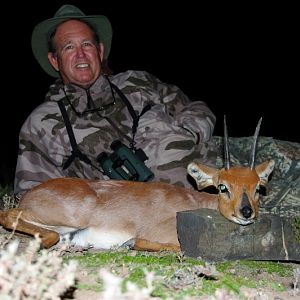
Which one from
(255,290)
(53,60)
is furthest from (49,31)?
(255,290)

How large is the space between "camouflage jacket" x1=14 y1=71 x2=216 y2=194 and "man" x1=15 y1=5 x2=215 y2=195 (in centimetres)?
1

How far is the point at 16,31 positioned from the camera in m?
39.0

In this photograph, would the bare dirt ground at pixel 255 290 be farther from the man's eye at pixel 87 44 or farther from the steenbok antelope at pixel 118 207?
the man's eye at pixel 87 44

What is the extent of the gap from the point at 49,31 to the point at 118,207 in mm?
3597

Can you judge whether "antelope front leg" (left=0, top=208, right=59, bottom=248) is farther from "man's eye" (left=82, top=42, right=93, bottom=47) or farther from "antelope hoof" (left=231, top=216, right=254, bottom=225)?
"man's eye" (left=82, top=42, right=93, bottom=47)

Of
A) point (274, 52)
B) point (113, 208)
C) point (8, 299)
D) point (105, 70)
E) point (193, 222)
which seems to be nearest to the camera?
point (8, 299)

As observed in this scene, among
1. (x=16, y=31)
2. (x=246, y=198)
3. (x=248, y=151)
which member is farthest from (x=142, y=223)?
(x=16, y=31)

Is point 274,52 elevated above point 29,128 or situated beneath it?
situated beneath

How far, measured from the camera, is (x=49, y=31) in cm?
839

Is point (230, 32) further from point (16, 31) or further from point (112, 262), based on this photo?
point (112, 262)

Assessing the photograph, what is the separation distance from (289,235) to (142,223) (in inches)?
62.3

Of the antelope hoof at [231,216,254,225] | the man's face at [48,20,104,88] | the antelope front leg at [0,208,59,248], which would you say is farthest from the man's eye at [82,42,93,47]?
the antelope hoof at [231,216,254,225]

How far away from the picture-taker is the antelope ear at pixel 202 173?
248 inches

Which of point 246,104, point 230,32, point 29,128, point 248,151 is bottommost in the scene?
point 246,104
